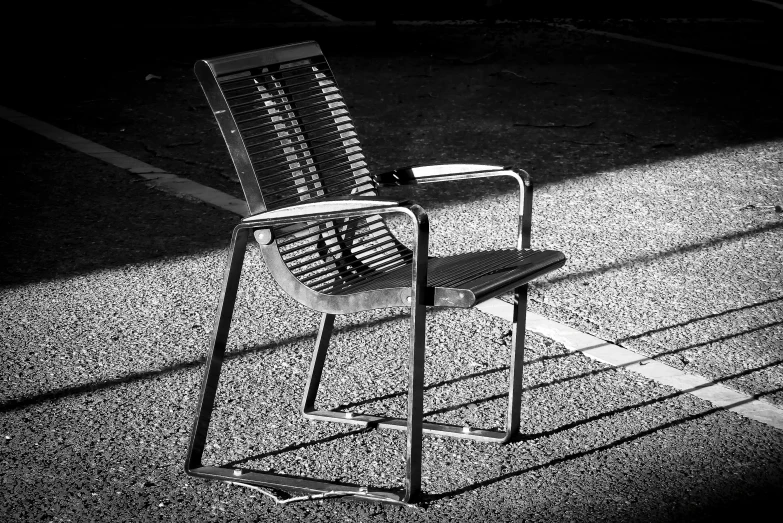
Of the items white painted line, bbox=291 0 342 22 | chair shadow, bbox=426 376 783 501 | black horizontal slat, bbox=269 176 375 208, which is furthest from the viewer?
white painted line, bbox=291 0 342 22

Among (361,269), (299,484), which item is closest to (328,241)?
(361,269)

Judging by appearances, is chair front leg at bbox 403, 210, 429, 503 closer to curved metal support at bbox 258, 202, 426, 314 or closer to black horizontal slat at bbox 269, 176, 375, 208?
curved metal support at bbox 258, 202, 426, 314

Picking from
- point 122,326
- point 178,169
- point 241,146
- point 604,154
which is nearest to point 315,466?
point 241,146

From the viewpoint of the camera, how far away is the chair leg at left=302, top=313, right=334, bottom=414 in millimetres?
3408

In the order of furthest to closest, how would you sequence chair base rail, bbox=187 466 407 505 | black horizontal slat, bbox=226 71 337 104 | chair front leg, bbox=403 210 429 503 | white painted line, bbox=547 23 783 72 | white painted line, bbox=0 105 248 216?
white painted line, bbox=547 23 783 72 < white painted line, bbox=0 105 248 216 < black horizontal slat, bbox=226 71 337 104 < chair base rail, bbox=187 466 407 505 < chair front leg, bbox=403 210 429 503

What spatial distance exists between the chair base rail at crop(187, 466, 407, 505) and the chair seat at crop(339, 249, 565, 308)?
568mm

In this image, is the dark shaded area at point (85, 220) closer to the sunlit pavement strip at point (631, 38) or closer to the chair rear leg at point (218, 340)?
the chair rear leg at point (218, 340)

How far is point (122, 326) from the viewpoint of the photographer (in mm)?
4180

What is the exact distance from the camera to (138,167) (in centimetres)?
661

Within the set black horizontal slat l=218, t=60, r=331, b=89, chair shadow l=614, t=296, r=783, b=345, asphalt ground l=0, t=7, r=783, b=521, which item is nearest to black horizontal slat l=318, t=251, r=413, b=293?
asphalt ground l=0, t=7, r=783, b=521

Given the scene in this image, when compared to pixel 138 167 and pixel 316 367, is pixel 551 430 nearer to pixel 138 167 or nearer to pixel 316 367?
pixel 316 367

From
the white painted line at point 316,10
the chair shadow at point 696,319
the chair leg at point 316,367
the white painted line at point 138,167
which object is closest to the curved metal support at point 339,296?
the chair leg at point 316,367

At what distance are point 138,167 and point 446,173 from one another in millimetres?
3826

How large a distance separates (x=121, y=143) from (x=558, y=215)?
3315mm
